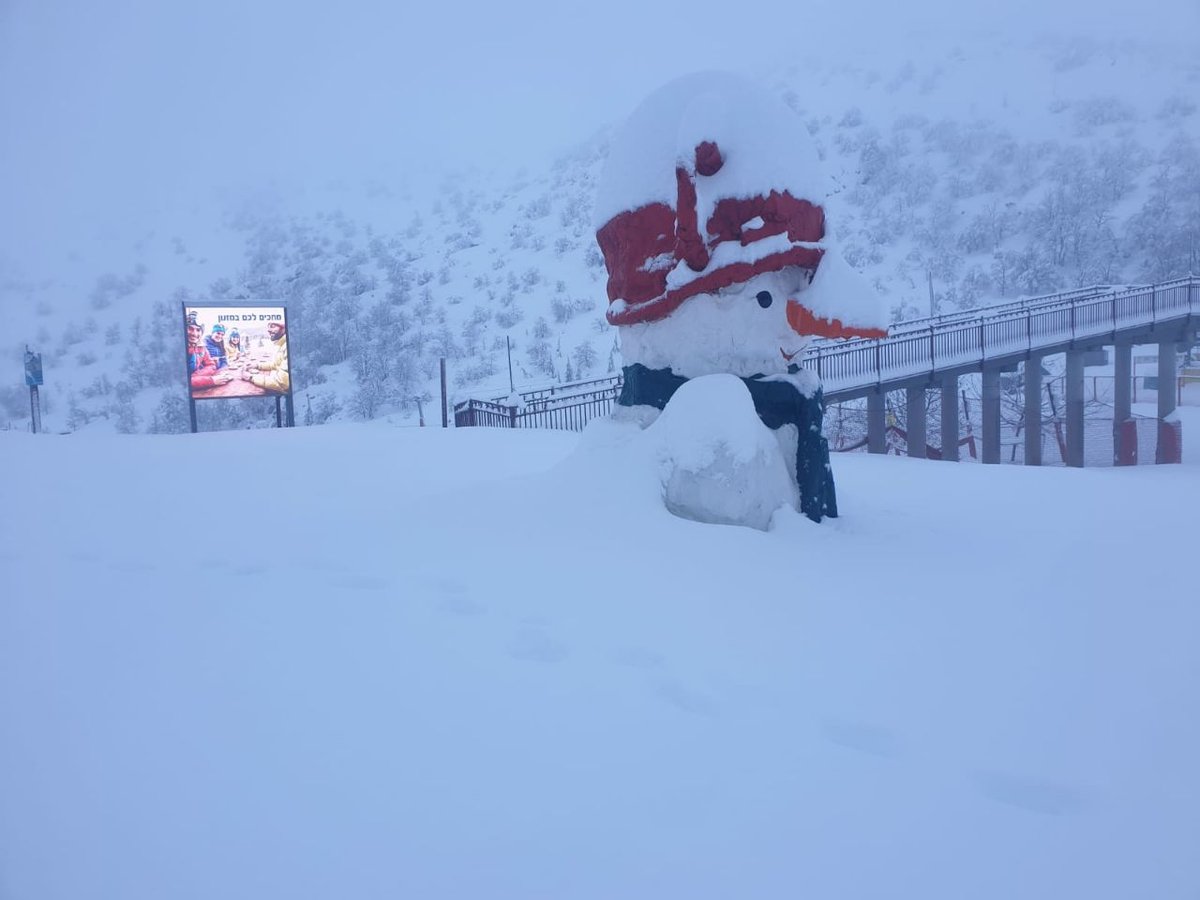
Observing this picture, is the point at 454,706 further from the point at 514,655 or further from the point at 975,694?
the point at 975,694

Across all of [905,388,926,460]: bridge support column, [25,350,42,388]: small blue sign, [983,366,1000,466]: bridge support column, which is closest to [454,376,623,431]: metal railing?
[905,388,926,460]: bridge support column

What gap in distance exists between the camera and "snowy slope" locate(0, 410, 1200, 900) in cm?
176

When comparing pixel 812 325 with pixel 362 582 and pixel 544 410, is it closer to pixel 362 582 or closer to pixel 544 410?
pixel 362 582

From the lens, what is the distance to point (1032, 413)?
54.6 feet

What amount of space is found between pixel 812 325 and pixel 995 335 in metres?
12.9

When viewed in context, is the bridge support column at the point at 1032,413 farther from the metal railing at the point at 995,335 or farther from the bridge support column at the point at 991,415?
the bridge support column at the point at 991,415

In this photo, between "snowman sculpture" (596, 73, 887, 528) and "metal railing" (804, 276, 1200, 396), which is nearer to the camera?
"snowman sculpture" (596, 73, 887, 528)

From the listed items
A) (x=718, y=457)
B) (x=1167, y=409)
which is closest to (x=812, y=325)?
(x=718, y=457)

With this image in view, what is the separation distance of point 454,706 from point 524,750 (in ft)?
1.02

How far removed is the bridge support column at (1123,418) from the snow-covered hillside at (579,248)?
11080 millimetres

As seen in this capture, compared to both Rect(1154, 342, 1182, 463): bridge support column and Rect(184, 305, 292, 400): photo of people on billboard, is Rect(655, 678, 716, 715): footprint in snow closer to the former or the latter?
Rect(184, 305, 292, 400): photo of people on billboard

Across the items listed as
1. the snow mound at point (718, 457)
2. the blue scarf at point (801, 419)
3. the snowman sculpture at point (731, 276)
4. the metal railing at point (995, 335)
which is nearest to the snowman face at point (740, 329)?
the snowman sculpture at point (731, 276)

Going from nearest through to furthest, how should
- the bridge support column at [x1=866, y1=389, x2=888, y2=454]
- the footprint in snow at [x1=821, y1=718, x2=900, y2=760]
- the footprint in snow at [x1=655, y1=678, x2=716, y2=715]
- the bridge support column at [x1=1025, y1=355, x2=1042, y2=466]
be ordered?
the footprint in snow at [x1=821, y1=718, x2=900, y2=760] < the footprint in snow at [x1=655, y1=678, x2=716, y2=715] < the bridge support column at [x1=866, y1=389, x2=888, y2=454] < the bridge support column at [x1=1025, y1=355, x2=1042, y2=466]

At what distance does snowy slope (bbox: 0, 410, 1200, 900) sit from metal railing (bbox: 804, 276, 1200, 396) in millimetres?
10718
